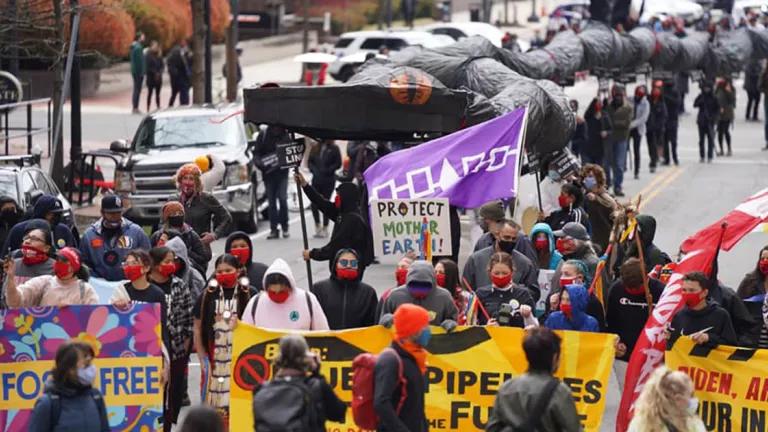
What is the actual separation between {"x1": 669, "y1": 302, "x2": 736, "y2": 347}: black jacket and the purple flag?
369cm

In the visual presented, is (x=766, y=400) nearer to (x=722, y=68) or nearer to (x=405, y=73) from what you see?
(x=405, y=73)

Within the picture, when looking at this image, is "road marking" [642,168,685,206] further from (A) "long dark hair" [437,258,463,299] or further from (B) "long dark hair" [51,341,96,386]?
(B) "long dark hair" [51,341,96,386]

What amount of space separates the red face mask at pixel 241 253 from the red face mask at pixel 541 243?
2.71 metres

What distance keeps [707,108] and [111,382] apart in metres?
25.1

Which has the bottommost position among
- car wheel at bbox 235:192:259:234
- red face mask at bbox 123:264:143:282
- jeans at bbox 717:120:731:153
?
jeans at bbox 717:120:731:153

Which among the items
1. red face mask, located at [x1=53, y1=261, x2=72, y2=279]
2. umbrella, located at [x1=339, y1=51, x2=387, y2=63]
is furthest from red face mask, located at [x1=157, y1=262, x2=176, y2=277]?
umbrella, located at [x1=339, y1=51, x2=387, y2=63]

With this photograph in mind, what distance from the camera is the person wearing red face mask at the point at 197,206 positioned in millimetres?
16234

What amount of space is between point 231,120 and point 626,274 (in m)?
13.2

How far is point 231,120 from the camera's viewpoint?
25453 mm

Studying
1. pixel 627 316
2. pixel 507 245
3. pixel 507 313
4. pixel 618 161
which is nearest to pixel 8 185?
pixel 507 245

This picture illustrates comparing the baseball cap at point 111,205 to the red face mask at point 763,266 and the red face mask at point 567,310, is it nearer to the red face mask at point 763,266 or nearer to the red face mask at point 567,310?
the red face mask at point 567,310

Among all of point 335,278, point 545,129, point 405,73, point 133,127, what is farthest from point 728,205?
point 335,278

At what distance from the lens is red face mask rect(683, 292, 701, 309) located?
11745 mm

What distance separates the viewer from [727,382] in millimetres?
11562
